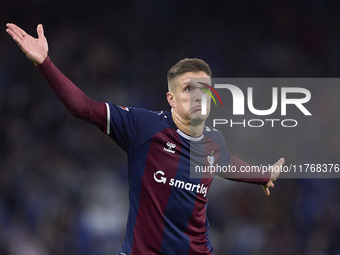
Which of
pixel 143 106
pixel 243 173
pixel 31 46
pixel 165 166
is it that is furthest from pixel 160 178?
pixel 143 106

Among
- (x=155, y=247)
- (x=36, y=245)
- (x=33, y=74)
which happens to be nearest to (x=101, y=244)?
(x=36, y=245)

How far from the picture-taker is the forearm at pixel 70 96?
263cm

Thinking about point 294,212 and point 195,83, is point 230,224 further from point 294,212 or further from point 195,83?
point 195,83

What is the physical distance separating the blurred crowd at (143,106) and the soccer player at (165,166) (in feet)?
11.9

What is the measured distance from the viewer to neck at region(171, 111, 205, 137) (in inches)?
128

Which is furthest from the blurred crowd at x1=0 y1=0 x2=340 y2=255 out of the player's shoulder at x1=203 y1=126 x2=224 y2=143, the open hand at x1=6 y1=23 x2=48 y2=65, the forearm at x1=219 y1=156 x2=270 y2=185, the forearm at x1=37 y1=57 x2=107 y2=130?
the open hand at x1=6 y1=23 x2=48 y2=65

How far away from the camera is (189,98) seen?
3.20 meters

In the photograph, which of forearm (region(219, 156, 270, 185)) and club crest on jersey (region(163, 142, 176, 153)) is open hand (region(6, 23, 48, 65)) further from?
forearm (region(219, 156, 270, 185))

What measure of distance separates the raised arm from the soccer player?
0.02 metres

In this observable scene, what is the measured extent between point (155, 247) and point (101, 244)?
3.74 metres

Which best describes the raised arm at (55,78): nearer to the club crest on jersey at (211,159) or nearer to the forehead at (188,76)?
the forehead at (188,76)

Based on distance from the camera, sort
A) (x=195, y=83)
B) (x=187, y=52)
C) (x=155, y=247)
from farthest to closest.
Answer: (x=187, y=52), (x=195, y=83), (x=155, y=247)

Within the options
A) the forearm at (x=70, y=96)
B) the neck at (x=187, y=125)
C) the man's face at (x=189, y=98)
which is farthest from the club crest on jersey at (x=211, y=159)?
the forearm at (x=70, y=96)

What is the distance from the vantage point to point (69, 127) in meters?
6.98
